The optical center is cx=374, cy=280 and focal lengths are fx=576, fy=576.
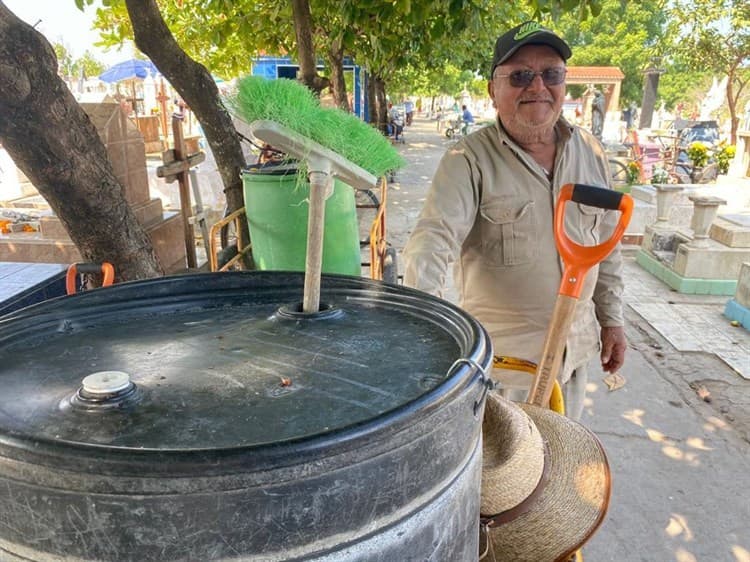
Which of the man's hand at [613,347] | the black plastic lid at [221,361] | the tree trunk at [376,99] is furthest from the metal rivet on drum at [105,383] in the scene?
the tree trunk at [376,99]

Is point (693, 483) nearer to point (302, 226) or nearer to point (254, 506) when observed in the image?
point (302, 226)

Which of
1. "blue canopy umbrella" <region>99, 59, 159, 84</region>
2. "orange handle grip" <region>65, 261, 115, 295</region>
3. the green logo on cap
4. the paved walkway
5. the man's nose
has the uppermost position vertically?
"blue canopy umbrella" <region>99, 59, 159, 84</region>

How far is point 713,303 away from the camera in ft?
18.8

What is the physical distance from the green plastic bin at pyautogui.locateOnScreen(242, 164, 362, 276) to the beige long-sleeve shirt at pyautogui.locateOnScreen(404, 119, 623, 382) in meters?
0.73

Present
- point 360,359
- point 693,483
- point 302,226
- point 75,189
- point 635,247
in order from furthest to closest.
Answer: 1. point 635,247
2. point 693,483
3. point 302,226
4. point 75,189
5. point 360,359

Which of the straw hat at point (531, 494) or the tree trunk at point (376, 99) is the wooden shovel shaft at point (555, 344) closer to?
the straw hat at point (531, 494)

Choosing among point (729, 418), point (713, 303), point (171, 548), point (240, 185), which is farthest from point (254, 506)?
point (713, 303)

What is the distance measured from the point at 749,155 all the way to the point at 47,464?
11131mm

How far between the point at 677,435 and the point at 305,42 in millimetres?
3942

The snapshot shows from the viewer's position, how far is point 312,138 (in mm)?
1029

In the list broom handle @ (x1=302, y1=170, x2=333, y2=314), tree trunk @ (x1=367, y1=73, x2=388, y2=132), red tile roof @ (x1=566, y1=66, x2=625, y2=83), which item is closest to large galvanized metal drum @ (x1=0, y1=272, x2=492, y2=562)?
broom handle @ (x1=302, y1=170, x2=333, y2=314)

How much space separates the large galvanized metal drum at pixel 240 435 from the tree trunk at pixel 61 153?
1086mm

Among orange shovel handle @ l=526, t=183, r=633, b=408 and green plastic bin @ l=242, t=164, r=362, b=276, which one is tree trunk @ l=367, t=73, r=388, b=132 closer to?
green plastic bin @ l=242, t=164, r=362, b=276

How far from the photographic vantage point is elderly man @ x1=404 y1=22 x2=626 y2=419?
1.98 meters
